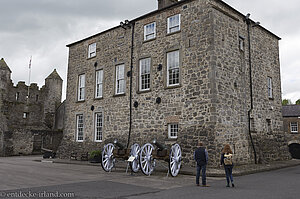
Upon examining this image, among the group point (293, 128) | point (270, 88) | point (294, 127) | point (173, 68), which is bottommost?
point (293, 128)

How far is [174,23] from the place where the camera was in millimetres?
16719

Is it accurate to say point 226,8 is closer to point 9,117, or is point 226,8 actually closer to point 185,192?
point 185,192

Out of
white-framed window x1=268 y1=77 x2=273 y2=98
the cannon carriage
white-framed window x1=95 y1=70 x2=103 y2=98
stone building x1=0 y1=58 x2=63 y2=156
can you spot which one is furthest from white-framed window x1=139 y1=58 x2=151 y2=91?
stone building x1=0 y1=58 x2=63 y2=156

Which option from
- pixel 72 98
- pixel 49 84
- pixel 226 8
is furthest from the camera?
pixel 49 84

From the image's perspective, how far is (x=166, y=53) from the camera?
16.7m

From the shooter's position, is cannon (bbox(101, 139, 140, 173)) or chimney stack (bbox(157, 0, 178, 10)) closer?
cannon (bbox(101, 139, 140, 173))

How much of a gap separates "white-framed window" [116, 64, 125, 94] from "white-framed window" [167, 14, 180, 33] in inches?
167

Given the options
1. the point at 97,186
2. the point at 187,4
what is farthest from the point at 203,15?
the point at 97,186

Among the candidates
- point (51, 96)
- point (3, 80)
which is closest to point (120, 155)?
point (3, 80)

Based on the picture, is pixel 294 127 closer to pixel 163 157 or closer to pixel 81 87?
pixel 81 87

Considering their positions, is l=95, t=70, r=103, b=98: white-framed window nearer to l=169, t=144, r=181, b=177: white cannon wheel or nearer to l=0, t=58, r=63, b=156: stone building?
l=169, t=144, r=181, b=177: white cannon wheel

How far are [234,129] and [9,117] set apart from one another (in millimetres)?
26642

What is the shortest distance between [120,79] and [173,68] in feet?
14.7

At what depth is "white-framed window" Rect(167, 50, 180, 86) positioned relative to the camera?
53.0 feet
